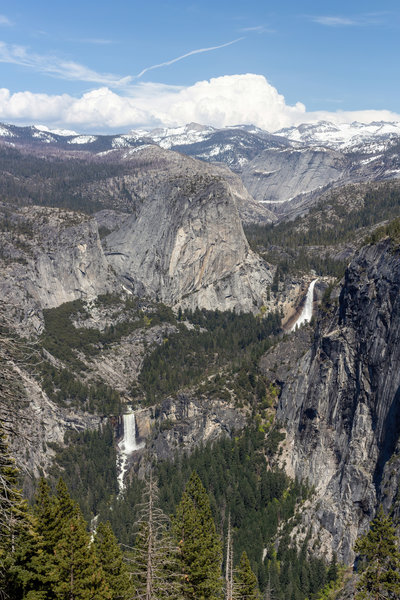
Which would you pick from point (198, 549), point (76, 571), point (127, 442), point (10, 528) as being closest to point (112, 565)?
point (198, 549)

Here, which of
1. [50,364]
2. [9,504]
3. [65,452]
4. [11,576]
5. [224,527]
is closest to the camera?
[9,504]

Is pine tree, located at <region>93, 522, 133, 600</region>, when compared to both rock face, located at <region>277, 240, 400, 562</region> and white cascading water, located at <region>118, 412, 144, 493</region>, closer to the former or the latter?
rock face, located at <region>277, 240, 400, 562</region>

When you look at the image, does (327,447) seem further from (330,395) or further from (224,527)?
(224,527)

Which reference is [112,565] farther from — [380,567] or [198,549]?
[380,567]

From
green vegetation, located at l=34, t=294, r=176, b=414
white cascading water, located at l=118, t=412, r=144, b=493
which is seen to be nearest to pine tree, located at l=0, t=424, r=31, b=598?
green vegetation, located at l=34, t=294, r=176, b=414

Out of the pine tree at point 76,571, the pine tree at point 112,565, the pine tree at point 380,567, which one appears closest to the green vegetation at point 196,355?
the pine tree at point 380,567

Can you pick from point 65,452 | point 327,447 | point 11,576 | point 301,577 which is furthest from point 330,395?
point 11,576
